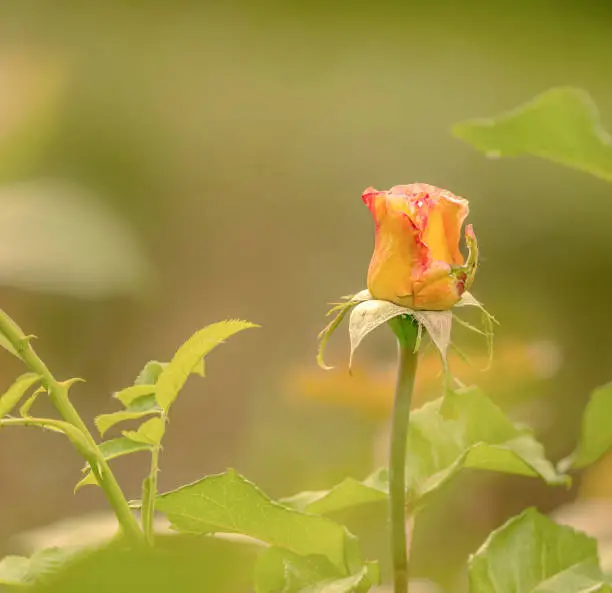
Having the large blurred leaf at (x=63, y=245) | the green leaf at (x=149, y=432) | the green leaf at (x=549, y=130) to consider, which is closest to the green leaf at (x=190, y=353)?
the green leaf at (x=149, y=432)

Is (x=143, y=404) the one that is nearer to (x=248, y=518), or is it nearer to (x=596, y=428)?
(x=248, y=518)

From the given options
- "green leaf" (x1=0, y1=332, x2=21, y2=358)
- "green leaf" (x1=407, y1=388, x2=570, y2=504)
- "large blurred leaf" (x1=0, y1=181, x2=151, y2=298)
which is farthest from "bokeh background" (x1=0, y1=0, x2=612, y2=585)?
"green leaf" (x1=0, y1=332, x2=21, y2=358)

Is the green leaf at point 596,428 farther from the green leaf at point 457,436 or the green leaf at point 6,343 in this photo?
the green leaf at point 6,343

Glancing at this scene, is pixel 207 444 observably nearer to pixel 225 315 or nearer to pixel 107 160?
pixel 225 315

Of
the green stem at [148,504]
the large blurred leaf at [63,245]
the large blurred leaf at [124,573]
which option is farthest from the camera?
the large blurred leaf at [63,245]

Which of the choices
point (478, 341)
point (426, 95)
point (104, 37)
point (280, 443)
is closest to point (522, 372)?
point (478, 341)

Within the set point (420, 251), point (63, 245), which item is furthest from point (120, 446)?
point (63, 245)

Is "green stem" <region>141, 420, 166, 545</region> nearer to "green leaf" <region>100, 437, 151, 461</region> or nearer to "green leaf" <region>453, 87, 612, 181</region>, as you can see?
"green leaf" <region>100, 437, 151, 461</region>
